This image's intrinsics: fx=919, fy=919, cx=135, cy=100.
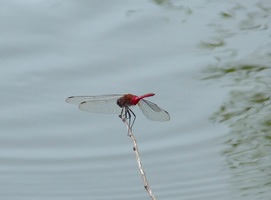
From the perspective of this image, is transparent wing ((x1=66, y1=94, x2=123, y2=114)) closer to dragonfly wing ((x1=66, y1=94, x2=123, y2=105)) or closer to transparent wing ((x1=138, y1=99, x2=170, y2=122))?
dragonfly wing ((x1=66, y1=94, x2=123, y2=105))

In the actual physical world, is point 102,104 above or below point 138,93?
below

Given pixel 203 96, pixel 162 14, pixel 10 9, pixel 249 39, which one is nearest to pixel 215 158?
pixel 203 96

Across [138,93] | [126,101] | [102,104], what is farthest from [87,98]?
[138,93]

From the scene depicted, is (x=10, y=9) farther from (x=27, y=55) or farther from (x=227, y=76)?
(x=227, y=76)

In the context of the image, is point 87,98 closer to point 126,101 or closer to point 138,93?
point 126,101

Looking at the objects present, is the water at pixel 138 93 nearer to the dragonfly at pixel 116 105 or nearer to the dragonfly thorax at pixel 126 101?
the dragonfly at pixel 116 105

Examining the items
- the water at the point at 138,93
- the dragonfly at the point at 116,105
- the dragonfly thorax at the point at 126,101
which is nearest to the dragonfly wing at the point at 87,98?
the dragonfly at the point at 116,105

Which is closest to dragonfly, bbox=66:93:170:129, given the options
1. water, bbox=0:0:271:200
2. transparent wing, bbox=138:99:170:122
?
transparent wing, bbox=138:99:170:122

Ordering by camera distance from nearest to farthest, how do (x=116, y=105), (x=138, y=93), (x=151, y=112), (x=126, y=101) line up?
(x=126, y=101), (x=116, y=105), (x=151, y=112), (x=138, y=93)
